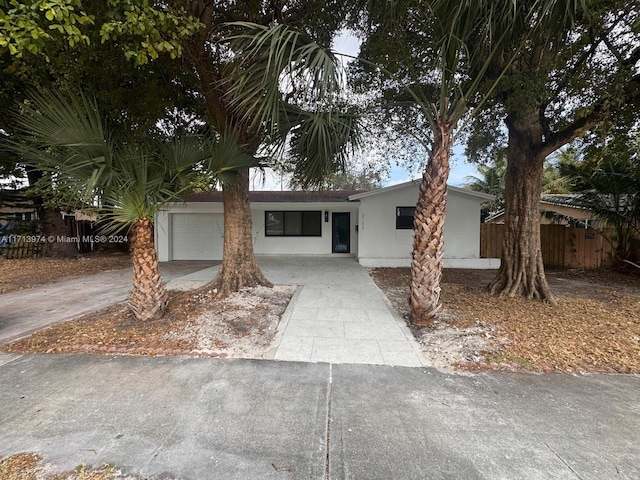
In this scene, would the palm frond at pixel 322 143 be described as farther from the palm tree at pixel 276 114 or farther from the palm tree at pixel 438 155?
the palm tree at pixel 438 155

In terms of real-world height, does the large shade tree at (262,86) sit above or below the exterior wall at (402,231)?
above

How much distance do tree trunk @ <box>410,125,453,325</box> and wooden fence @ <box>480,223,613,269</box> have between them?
7.01 meters

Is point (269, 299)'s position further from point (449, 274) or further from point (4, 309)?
point (449, 274)

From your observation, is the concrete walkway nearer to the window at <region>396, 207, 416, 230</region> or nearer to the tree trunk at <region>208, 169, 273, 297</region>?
the tree trunk at <region>208, 169, 273, 297</region>

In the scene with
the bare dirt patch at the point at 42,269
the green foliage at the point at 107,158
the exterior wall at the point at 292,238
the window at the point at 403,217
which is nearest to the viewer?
the green foliage at the point at 107,158

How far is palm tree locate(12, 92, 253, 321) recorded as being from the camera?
3882 mm

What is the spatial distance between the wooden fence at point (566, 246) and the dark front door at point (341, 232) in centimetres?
544

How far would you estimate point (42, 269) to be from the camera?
1026 centimetres

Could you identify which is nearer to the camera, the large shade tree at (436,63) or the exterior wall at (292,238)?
the large shade tree at (436,63)

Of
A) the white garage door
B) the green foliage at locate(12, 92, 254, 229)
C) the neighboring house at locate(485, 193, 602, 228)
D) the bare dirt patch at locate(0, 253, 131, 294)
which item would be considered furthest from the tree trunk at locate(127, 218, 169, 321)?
the neighboring house at locate(485, 193, 602, 228)

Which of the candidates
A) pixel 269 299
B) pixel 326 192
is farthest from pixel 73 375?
pixel 326 192

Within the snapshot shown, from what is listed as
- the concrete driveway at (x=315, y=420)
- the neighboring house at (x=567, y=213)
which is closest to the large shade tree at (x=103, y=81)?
the concrete driveway at (x=315, y=420)

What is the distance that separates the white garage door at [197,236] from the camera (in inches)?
527

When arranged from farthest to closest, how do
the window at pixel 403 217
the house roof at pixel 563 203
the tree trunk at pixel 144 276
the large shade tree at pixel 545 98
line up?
1. the window at pixel 403 217
2. the house roof at pixel 563 203
3. the large shade tree at pixel 545 98
4. the tree trunk at pixel 144 276
